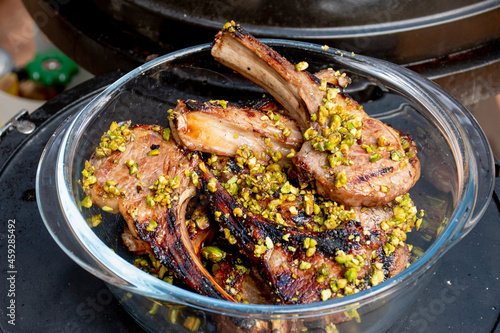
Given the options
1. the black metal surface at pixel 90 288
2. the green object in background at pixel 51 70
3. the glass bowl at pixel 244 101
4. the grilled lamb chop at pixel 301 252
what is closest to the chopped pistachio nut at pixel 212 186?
the grilled lamb chop at pixel 301 252

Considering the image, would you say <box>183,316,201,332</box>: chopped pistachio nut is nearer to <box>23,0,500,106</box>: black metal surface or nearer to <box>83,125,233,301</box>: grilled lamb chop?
<box>83,125,233,301</box>: grilled lamb chop

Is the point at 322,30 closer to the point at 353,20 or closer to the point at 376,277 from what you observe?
the point at 353,20

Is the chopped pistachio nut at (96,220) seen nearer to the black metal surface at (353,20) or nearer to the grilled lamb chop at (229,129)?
the grilled lamb chop at (229,129)

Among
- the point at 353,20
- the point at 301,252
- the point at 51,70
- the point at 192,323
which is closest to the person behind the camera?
the point at 192,323

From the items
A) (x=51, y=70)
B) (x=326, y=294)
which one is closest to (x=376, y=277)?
(x=326, y=294)

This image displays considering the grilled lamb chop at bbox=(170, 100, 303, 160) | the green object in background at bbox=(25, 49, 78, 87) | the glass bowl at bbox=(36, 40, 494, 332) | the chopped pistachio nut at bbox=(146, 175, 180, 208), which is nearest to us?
the glass bowl at bbox=(36, 40, 494, 332)

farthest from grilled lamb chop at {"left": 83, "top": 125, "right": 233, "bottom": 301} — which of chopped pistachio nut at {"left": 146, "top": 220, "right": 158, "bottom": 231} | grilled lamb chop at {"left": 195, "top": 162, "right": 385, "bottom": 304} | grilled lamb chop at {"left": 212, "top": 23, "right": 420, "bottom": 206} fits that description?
grilled lamb chop at {"left": 212, "top": 23, "right": 420, "bottom": 206}
